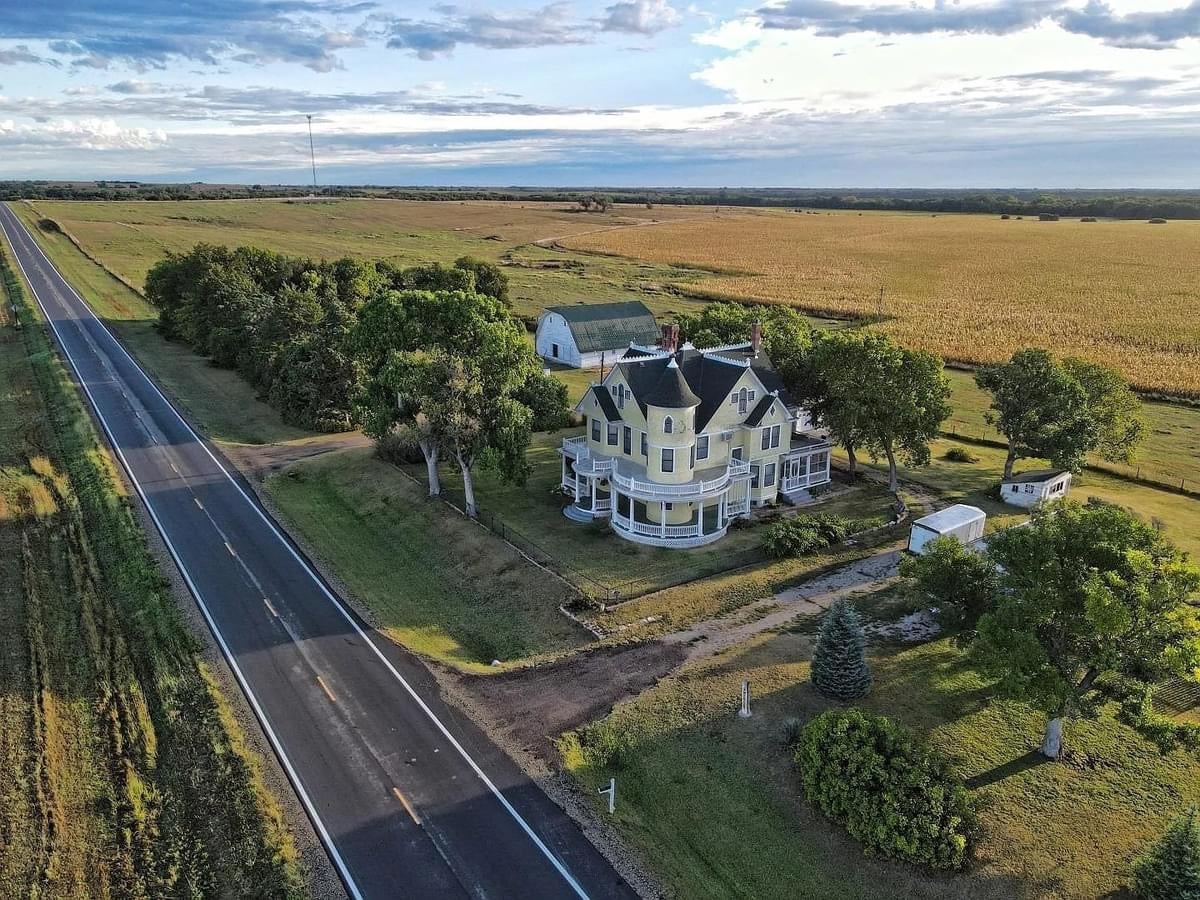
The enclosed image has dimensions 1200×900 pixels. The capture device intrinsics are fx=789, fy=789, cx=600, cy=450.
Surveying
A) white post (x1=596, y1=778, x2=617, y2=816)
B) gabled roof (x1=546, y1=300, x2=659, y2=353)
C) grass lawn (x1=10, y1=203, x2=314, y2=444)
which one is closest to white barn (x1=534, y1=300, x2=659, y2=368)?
gabled roof (x1=546, y1=300, x2=659, y2=353)

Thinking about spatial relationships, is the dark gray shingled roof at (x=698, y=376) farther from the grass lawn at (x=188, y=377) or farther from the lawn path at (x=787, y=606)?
the grass lawn at (x=188, y=377)

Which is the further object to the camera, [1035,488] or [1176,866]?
[1035,488]

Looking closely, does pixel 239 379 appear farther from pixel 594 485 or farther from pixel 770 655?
pixel 770 655

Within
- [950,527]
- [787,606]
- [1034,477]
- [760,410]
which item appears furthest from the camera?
[1034,477]

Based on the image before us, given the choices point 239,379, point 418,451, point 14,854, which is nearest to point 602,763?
point 14,854

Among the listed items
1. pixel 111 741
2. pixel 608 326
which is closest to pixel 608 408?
pixel 111 741

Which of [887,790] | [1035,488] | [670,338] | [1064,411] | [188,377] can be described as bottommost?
[887,790]

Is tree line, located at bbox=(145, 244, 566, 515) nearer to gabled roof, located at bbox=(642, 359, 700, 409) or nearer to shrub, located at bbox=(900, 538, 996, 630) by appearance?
gabled roof, located at bbox=(642, 359, 700, 409)

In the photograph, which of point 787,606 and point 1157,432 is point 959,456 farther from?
point 787,606
